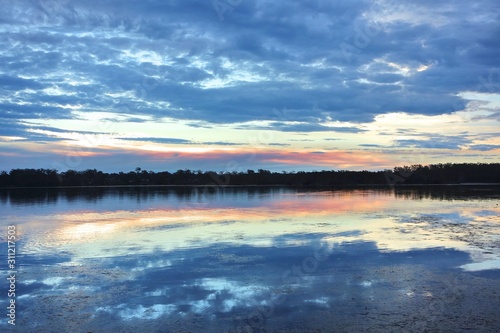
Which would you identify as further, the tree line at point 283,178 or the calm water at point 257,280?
the tree line at point 283,178

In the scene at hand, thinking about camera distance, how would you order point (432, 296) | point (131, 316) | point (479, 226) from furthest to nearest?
point (479, 226) < point (432, 296) < point (131, 316)

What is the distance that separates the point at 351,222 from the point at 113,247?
10.5 meters

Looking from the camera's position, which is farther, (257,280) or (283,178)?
(283,178)

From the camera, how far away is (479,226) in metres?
17.3

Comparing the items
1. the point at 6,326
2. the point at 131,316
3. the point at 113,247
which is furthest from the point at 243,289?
the point at 113,247

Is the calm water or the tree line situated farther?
the tree line

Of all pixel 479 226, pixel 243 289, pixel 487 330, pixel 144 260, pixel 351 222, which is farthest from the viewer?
pixel 351 222

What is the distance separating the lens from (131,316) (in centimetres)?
699

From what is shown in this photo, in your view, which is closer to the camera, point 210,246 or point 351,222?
point 210,246

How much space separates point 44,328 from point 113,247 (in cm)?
684

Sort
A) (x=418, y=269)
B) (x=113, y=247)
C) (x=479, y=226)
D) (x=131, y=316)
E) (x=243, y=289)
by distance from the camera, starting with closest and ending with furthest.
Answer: (x=131, y=316) < (x=243, y=289) < (x=418, y=269) < (x=113, y=247) < (x=479, y=226)

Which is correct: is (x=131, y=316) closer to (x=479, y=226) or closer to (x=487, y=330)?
(x=487, y=330)

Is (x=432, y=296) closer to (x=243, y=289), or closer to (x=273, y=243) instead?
(x=243, y=289)

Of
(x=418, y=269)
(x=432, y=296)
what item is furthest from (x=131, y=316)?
(x=418, y=269)
